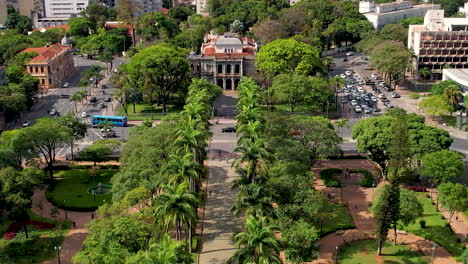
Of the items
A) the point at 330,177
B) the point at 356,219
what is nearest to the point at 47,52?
the point at 330,177

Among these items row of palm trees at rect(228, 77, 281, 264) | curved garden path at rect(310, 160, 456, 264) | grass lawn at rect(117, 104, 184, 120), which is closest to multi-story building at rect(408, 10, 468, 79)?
curved garden path at rect(310, 160, 456, 264)

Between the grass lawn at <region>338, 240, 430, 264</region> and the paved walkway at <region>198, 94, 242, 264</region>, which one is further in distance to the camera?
the paved walkway at <region>198, 94, 242, 264</region>

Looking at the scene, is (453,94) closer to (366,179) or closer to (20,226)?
(366,179)

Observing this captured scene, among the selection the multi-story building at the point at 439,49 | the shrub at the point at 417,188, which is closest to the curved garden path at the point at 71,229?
the shrub at the point at 417,188

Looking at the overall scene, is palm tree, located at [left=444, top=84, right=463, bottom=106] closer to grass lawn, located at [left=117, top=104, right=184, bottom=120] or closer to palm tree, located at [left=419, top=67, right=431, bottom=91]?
palm tree, located at [left=419, top=67, right=431, bottom=91]

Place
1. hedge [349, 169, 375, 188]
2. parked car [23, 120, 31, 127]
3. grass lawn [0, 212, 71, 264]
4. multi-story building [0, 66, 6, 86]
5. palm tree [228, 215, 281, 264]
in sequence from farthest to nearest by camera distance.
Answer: multi-story building [0, 66, 6, 86], parked car [23, 120, 31, 127], hedge [349, 169, 375, 188], grass lawn [0, 212, 71, 264], palm tree [228, 215, 281, 264]

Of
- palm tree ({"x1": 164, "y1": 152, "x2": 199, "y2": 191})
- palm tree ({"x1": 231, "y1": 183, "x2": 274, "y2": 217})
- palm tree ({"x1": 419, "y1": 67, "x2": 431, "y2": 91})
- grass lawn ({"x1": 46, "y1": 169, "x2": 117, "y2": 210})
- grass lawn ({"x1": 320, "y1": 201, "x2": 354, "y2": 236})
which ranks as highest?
palm tree ({"x1": 419, "y1": 67, "x2": 431, "y2": 91})

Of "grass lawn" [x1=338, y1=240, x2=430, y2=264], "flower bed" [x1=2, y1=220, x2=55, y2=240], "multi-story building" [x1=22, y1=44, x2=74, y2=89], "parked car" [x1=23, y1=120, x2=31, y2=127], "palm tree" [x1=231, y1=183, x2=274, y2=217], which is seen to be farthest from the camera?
"multi-story building" [x1=22, y1=44, x2=74, y2=89]
